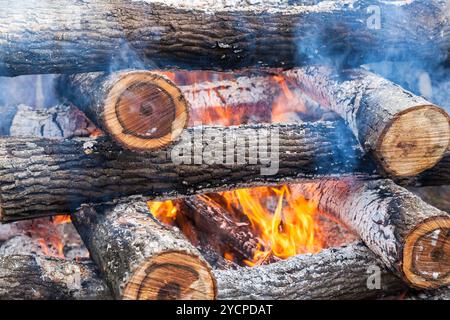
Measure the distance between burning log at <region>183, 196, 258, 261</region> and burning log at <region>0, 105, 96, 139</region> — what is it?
0.86 m

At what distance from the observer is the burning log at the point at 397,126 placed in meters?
3.28

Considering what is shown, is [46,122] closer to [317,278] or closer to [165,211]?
[165,211]

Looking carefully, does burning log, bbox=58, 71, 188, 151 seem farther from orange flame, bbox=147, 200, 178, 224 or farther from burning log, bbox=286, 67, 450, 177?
burning log, bbox=286, 67, 450, 177

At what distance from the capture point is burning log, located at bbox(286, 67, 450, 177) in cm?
328

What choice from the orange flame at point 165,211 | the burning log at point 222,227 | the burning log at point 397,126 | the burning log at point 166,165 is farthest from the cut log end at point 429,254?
the orange flame at point 165,211

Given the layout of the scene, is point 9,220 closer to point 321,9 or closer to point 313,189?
point 313,189

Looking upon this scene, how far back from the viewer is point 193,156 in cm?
336

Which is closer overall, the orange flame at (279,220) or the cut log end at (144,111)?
the cut log end at (144,111)

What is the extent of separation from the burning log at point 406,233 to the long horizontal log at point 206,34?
0.97m

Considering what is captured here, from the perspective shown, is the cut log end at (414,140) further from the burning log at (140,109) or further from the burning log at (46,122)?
the burning log at (46,122)

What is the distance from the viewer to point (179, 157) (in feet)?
10.9

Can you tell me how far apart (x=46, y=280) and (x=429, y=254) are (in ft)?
6.71

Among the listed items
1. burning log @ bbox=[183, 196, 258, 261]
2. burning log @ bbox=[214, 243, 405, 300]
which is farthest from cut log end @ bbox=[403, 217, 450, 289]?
burning log @ bbox=[183, 196, 258, 261]

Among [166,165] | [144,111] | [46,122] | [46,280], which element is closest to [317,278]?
[166,165]
